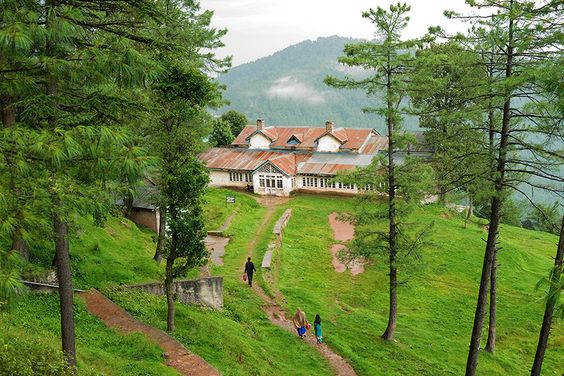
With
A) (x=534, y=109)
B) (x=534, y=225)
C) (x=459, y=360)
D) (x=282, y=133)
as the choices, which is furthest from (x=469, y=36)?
(x=534, y=225)

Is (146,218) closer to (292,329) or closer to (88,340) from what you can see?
(292,329)

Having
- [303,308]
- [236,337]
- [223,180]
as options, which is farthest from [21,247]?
[223,180]

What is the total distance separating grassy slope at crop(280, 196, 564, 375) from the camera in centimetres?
2228

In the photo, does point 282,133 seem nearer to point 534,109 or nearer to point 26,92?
point 534,109

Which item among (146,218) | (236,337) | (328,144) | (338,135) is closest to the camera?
(236,337)

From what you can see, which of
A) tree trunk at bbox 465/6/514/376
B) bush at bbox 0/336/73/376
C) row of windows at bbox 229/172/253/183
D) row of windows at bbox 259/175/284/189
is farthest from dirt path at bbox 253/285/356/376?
row of windows at bbox 229/172/253/183

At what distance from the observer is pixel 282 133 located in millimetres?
61500

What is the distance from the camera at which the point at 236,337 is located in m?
18.2

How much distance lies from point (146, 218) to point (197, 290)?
14007 mm

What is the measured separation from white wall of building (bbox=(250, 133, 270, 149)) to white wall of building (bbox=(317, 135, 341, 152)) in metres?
6.53

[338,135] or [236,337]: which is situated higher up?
[338,135]

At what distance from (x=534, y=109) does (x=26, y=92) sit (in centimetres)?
1352

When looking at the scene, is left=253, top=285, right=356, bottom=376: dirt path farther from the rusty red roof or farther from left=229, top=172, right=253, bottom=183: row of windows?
the rusty red roof

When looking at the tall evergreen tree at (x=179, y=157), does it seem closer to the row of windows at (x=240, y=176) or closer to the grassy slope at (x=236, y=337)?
the grassy slope at (x=236, y=337)
